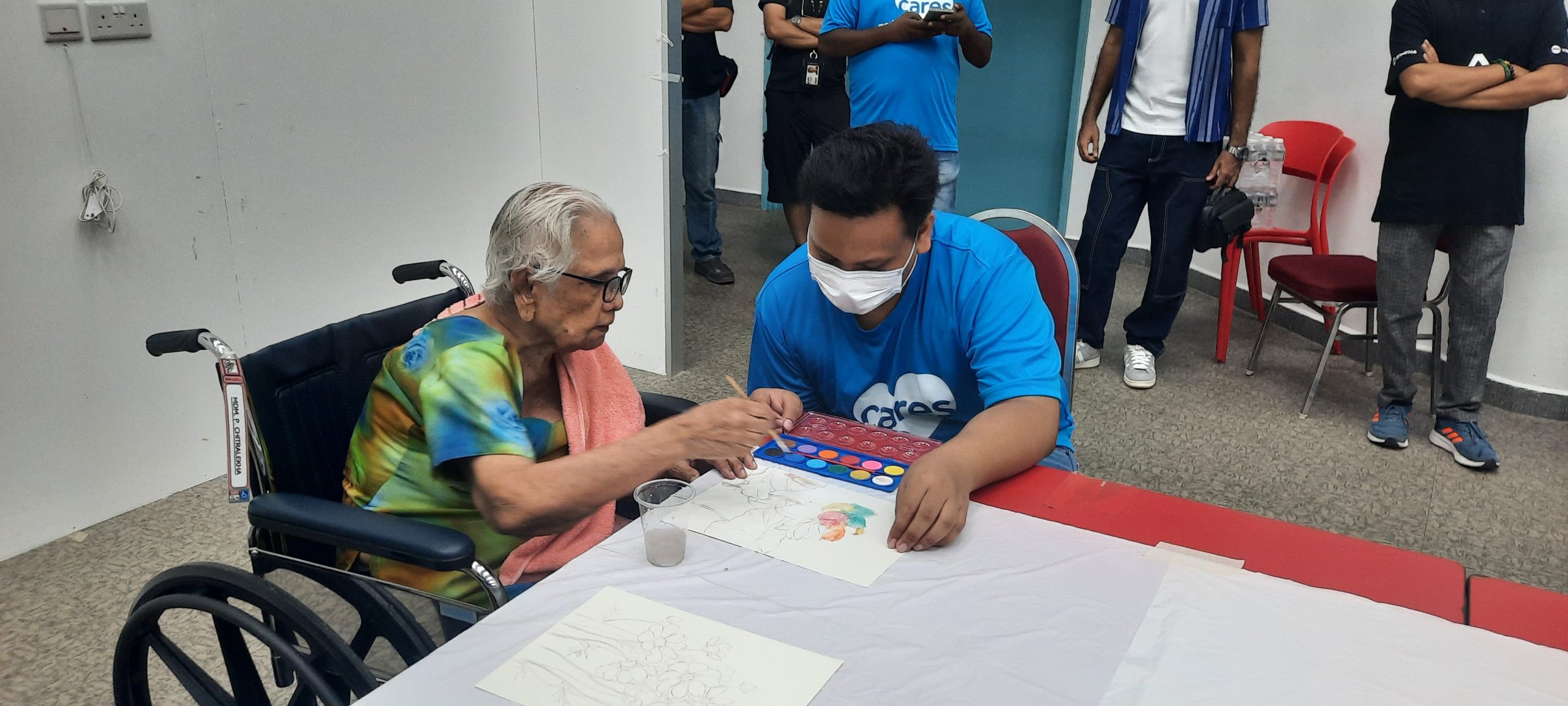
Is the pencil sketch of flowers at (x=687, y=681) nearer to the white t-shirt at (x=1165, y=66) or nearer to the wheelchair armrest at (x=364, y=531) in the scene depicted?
the wheelchair armrest at (x=364, y=531)

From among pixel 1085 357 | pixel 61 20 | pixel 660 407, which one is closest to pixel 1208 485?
pixel 1085 357

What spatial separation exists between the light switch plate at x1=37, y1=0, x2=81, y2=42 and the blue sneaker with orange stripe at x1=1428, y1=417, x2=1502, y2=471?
12.5 ft

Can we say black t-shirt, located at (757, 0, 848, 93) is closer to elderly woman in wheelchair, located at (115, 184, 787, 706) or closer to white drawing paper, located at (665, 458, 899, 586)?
elderly woman in wheelchair, located at (115, 184, 787, 706)

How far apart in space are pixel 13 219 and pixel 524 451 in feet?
5.57

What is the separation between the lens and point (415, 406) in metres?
1.33

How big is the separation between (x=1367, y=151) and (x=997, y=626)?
360 cm

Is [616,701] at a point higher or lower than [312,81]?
lower

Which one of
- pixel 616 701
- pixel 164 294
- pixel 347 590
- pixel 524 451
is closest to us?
pixel 616 701

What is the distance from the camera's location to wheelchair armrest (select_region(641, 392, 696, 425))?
1675 millimetres

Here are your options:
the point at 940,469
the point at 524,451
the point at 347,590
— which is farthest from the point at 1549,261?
the point at 347,590

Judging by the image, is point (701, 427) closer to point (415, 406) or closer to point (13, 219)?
point (415, 406)

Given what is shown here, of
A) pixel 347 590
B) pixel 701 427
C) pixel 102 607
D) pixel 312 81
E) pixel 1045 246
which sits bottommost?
pixel 102 607

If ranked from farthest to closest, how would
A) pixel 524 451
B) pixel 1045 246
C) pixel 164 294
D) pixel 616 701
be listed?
pixel 164 294 < pixel 1045 246 < pixel 524 451 < pixel 616 701

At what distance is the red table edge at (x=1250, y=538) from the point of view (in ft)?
3.74
